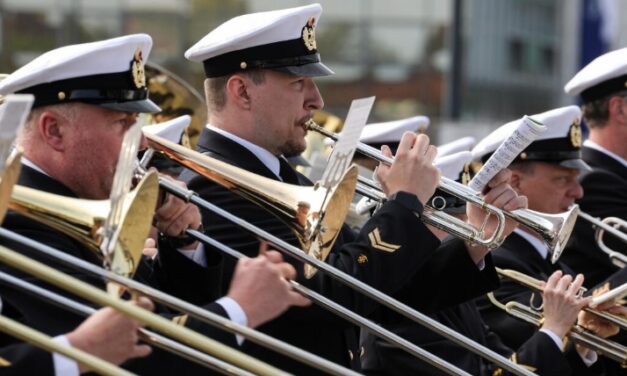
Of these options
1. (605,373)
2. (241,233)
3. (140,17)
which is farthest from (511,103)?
(241,233)

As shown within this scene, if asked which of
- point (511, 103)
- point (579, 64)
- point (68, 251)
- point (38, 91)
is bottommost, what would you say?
point (68, 251)

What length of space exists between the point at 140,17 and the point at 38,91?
20.9 metres

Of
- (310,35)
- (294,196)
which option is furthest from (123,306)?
(310,35)

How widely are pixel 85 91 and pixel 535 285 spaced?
232 centimetres

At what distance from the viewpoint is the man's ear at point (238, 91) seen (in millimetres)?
5004

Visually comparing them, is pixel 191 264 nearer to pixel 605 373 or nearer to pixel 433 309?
pixel 433 309

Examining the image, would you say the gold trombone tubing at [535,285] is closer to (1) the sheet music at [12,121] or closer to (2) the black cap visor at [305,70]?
(2) the black cap visor at [305,70]

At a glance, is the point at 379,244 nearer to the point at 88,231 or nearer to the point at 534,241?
the point at 88,231

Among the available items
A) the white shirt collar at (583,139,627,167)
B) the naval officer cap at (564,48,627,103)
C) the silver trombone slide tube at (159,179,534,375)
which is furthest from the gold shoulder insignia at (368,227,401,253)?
the naval officer cap at (564,48,627,103)

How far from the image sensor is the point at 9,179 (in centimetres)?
346

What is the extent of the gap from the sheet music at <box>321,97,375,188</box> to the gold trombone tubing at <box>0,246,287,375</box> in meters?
0.80

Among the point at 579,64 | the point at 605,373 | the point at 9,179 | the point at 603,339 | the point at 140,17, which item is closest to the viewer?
the point at 9,179

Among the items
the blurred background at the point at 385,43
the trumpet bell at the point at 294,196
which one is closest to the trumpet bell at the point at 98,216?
the trumpet bell at the point at 294,196

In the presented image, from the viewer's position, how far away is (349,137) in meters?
4.18
